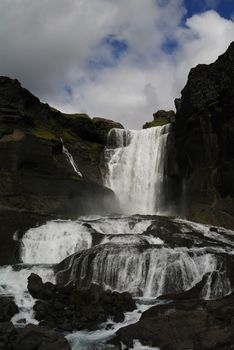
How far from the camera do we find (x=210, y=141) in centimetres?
6700

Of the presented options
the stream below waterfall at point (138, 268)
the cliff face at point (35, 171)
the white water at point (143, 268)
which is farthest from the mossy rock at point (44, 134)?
the white water at point (143, 268)

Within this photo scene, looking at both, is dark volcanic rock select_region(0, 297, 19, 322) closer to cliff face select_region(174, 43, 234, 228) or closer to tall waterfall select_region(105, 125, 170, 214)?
cliff face select_region(174, 43, 234, 228)

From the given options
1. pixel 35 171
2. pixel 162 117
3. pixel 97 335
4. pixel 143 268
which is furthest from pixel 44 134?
pixel 162 117

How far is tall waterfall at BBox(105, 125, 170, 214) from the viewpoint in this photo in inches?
3071

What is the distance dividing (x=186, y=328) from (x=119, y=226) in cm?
2649

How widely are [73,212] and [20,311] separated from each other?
108 ft

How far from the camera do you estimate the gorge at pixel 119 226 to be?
2928cm

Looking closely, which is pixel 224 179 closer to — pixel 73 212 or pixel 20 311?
pixel 73 212

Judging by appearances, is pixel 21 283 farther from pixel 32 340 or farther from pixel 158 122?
pixel 158 122

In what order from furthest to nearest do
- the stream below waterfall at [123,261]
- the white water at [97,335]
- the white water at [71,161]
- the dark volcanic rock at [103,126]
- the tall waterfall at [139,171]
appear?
1. the dark volcanic rock at [103,126]
2. the white water at [71,161]
3. the tall waterfall at [139,171]
4. the stream below waterfall at [123,261]
5. the white water at [97,335]

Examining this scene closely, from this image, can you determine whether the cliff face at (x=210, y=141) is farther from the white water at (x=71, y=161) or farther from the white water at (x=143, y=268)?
the white water at (x=143, y=268)

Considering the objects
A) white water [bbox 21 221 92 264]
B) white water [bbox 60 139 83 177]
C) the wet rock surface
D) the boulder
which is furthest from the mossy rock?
the boulder

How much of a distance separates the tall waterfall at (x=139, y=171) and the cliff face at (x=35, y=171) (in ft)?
12.2

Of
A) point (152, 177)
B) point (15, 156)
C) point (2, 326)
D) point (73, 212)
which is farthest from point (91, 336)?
point (152, 177)
